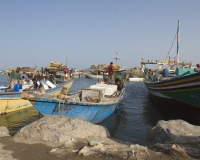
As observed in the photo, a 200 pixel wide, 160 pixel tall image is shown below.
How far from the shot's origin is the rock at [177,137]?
5322mm

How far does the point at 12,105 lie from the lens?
45.0ft

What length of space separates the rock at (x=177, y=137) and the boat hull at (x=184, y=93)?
12.7 ft

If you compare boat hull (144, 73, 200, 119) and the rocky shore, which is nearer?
the rocky shore

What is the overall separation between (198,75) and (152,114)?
5.34 metres

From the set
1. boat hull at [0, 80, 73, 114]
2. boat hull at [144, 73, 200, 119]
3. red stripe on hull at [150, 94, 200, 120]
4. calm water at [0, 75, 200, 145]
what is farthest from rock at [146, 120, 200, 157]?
boat hull at [0, 80, 73, 114]

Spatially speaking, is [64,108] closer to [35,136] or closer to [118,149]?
[35,136]

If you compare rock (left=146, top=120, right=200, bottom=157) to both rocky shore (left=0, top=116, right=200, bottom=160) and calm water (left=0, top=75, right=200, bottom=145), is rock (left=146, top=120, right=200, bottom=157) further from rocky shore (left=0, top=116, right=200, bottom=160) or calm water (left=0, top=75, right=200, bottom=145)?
calm water (left=0, top=75, right=200, bottom=145)

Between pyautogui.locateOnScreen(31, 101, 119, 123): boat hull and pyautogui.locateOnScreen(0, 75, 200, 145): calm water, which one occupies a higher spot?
pyautogui.locateOnScreen(31, 101, 119, 123): boat hull

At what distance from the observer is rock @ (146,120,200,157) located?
5.32 metres

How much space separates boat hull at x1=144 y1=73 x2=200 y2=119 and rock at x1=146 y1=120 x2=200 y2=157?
12.7 ft

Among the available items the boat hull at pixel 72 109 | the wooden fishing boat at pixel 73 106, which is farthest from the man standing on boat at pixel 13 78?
the boat hull at pixel 72 109

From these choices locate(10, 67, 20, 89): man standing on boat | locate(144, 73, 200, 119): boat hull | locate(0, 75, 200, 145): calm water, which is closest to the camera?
locate(0, 75, 200, 145): calm water

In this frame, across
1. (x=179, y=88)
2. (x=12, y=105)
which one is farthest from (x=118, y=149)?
(x=12, y=105)

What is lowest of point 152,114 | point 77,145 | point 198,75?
point 152,114
